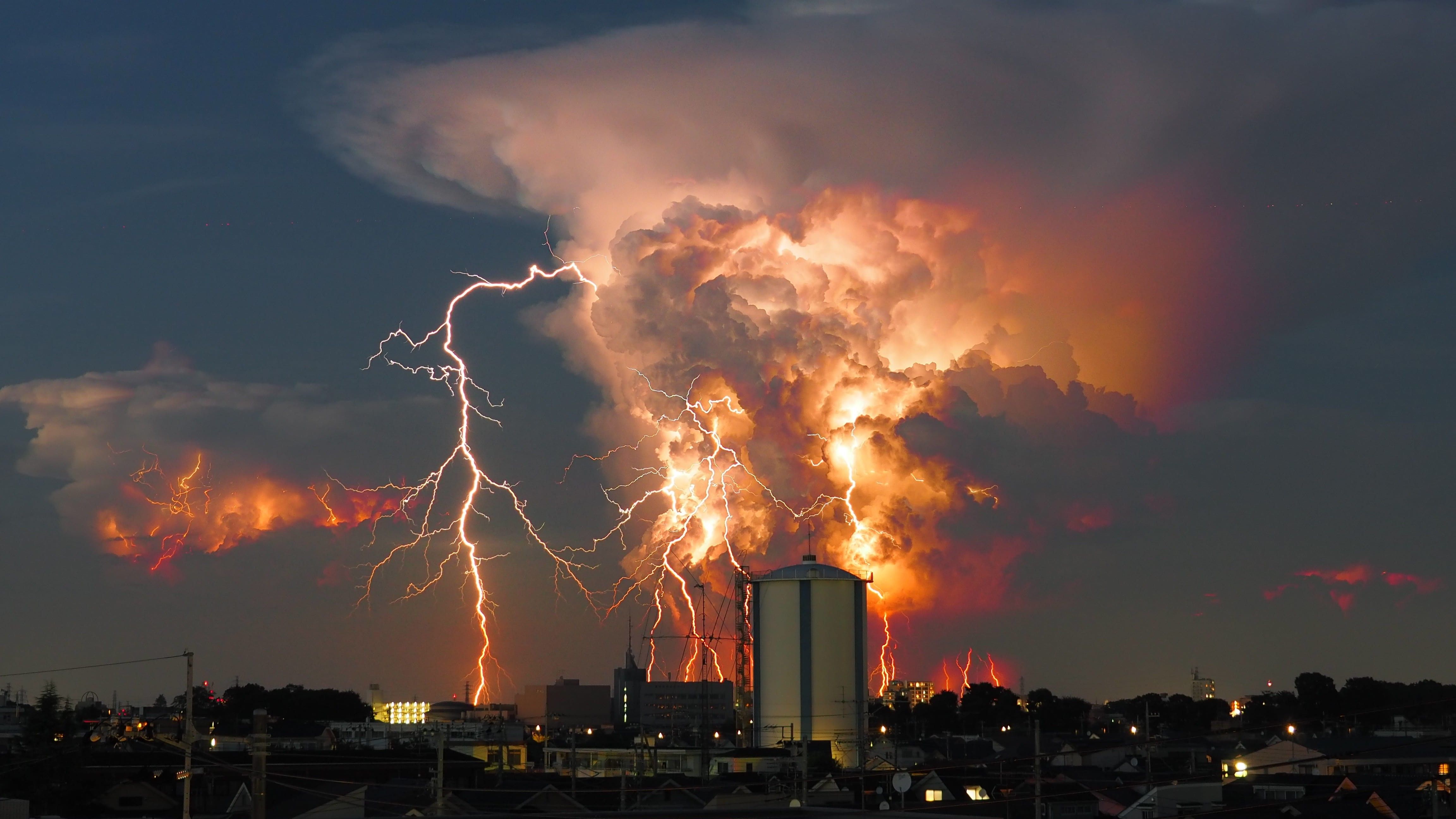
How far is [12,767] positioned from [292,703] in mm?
91238

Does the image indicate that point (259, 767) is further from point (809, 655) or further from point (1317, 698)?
point (1317, 698)

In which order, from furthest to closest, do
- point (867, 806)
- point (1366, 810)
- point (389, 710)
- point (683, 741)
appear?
point (389, 710), point (683, 741), point (867, 806), point (1366, 810)

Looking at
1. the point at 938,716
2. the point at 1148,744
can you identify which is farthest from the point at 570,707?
the point at 1148,744

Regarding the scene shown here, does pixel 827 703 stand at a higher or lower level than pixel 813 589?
lower

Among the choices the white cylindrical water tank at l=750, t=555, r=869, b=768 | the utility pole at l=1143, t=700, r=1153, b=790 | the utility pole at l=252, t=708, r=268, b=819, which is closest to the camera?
the utility pole at l=252, t=708, r=268, b=819

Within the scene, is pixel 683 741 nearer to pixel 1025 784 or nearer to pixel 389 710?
pixel 1025 784

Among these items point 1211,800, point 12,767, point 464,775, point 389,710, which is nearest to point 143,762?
point 12,767

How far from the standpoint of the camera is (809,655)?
77.2m

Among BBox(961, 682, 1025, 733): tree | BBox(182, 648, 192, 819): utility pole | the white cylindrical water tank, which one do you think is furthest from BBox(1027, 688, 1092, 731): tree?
BBox(182, 648, 192, 819): utility pole

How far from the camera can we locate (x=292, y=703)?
5212 inches

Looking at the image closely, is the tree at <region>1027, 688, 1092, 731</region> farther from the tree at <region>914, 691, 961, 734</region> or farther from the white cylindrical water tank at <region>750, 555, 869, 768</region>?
the white cylindrical water tank at <region>750, 555, 869, 768</region>

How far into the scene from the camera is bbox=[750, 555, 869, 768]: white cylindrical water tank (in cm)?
7612

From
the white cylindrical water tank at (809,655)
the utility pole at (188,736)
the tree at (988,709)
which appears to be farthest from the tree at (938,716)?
the utility pole at (188,736)

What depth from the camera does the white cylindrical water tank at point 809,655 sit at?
7612cm
